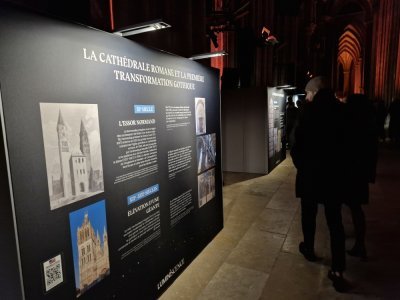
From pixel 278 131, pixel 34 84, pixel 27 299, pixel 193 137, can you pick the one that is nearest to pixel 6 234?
pixel 27 299

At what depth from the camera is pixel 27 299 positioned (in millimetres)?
1529

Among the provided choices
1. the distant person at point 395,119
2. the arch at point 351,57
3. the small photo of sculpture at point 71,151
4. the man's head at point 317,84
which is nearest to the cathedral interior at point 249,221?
the small photo of sculpture at point 71,151

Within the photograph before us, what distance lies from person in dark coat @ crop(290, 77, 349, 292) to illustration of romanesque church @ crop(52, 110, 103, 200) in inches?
78.9

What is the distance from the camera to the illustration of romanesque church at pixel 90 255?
1862 millimetres

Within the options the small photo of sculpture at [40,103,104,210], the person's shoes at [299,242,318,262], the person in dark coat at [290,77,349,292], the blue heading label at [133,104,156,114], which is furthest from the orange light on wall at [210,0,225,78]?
the small photo of sculpture at [40,103,104,210]

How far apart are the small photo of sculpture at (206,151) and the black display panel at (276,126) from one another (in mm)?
4255

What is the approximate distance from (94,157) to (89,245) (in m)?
0.58

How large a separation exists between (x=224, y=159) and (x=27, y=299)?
7066 mm

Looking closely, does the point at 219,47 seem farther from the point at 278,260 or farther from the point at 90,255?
the point at 90,255

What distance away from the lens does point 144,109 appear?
7.91ft

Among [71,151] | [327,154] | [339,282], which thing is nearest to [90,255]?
[71,151]

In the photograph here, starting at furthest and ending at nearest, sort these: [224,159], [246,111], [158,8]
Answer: [224,159] → [246,111] → [158,8]

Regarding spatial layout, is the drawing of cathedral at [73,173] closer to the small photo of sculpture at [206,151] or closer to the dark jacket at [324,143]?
the small photo of sculpture at [206,151]

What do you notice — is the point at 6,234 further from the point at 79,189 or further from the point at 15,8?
the point at 15,8
